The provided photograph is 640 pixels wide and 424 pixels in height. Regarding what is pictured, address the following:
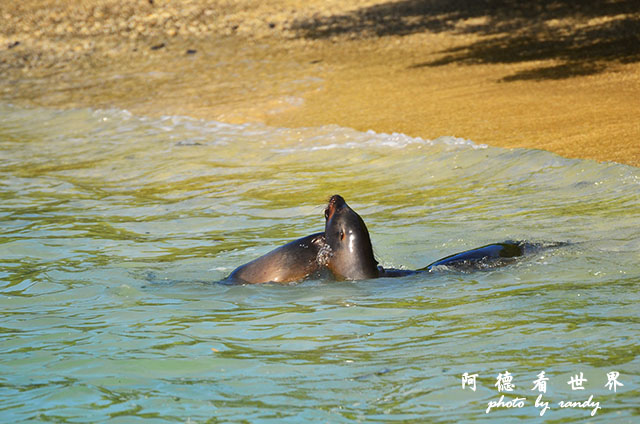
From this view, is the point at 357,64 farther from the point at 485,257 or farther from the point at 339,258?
the point at 339,258

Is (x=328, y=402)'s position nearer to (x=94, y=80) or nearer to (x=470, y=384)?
(x=470, y=384)

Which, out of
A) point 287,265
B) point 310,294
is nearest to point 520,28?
point 287,265

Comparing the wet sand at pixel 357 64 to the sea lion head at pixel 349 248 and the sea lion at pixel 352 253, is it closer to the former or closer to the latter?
the sea lion at pixel 352 253

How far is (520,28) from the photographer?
1822cm

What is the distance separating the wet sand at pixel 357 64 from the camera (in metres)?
11.6

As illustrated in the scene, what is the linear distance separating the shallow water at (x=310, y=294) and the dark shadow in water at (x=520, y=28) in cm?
522

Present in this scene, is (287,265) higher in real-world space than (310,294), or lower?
higher

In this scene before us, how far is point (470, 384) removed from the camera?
3.62 meters

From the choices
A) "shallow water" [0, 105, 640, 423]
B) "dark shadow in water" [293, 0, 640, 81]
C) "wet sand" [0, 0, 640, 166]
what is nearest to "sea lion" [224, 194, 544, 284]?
"shallow water" [0, 105, 640, 423]

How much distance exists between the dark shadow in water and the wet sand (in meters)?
0.05

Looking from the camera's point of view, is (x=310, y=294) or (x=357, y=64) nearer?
(x=310, y=294)

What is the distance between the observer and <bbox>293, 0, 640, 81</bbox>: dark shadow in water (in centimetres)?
1488

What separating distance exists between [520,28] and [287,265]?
13.7 meters

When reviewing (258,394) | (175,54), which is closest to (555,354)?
(258,394)
